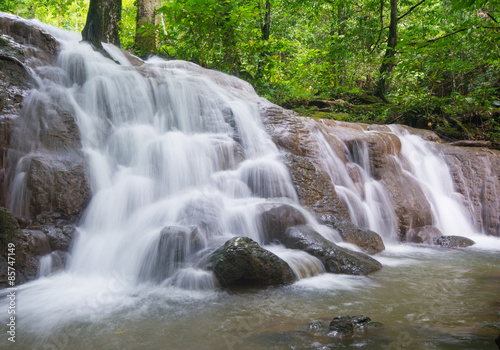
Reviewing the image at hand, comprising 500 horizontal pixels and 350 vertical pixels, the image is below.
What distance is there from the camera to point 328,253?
160 inches

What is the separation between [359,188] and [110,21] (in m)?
8.04

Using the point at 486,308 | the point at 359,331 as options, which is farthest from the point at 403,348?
the point at 486,308

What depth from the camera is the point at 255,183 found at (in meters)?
5.40

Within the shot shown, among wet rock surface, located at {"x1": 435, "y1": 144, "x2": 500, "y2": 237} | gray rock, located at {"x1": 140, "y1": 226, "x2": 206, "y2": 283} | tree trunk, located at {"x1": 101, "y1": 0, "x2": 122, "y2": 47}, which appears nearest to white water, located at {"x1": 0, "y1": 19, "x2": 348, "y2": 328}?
gray rock, located at {"x1": 140, "y1": 226, "x2": 206, "y2": 283}

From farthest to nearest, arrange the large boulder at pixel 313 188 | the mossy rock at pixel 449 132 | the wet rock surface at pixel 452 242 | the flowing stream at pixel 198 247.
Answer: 1. the mossy rock at pixel 449 132
2. the wet rock surface at pixel 452 242
3. the large boulder at pixel 313 188
4. the flowing stream at pixel 198 247

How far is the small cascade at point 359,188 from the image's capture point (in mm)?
6164

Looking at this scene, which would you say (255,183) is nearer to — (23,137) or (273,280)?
(273,280)

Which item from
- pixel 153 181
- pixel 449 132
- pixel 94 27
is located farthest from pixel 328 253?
pixel 449 132

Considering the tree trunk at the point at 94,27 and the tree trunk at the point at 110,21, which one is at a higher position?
the tree trunk at the point at 110,21

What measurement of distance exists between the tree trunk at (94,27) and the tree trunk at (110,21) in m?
1.59

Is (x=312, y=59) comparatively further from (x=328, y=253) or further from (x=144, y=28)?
(x=328, y=253)

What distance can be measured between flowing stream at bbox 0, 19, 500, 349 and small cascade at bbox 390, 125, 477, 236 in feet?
0.17

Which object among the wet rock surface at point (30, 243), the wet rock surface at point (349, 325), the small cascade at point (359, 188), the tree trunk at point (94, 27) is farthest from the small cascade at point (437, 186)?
the tree trunk at point (94, 27)

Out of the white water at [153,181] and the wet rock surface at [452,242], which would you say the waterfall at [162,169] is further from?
the wet rock surface at [452,242]
